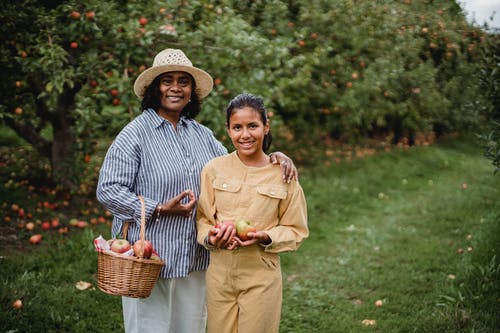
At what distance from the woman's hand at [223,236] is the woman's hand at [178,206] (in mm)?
191

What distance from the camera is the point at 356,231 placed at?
6465mm

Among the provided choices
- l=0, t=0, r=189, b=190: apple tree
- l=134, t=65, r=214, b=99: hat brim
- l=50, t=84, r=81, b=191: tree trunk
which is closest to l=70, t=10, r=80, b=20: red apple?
l=0, t=0, r=189, b=190: apple tree

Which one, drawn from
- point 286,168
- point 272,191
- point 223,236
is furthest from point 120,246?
point 286,168

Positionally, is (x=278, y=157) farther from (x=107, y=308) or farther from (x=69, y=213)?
(x=69, y=213)

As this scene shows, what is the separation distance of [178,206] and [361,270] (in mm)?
3281

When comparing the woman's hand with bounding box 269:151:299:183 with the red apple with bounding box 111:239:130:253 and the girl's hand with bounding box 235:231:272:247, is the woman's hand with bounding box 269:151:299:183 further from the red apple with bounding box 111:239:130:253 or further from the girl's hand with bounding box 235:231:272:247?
the red apple with bounding box 111:239:130:253

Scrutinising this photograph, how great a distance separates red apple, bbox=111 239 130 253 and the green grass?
1624 millimetres

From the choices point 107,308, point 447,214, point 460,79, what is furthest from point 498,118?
point 460,79

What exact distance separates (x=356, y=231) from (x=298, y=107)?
9.44 ft

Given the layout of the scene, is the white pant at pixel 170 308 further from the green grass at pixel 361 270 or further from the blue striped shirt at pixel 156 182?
the green grass at pixel 361 270

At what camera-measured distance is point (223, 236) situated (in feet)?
7.48

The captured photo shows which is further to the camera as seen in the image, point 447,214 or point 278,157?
point 447,214

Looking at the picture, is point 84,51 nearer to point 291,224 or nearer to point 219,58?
point 219,58

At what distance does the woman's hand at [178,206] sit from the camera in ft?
7.98
